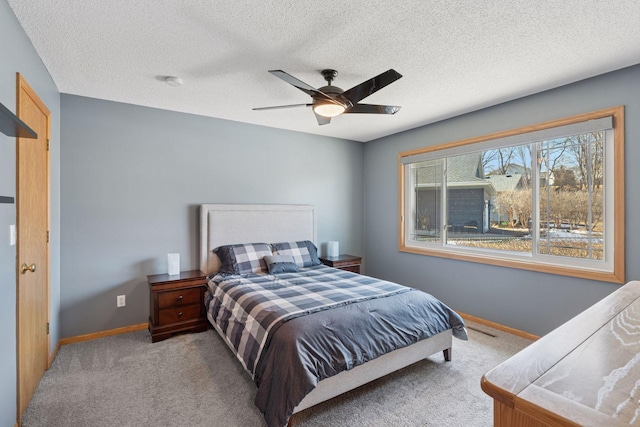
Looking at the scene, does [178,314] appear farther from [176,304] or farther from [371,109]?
[371,109]

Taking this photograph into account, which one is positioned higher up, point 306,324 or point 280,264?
point 280,264

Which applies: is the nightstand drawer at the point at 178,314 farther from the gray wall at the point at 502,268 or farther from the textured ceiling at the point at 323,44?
the gray wall at the point at 502,268

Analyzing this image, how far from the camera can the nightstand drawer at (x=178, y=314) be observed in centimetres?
318

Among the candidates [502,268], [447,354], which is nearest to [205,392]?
[447,354]

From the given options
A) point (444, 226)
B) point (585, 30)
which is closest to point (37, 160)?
point (585, 30)

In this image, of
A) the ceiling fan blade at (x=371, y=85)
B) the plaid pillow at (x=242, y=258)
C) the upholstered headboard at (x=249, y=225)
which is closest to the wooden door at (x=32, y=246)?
the upholstered headboard at (x=249, y=225)

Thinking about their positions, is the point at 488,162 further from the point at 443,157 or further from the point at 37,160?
the point at 37,160

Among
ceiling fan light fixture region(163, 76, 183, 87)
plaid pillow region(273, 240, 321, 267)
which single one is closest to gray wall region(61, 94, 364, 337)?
plaid pillow region(273, 240, 321, 267)

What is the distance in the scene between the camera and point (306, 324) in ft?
6.68

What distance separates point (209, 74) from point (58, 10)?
105cm

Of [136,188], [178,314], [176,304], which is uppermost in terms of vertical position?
[136,188]

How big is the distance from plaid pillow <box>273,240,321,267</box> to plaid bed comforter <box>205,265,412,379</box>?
389 millimetres

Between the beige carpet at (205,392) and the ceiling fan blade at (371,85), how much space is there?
7.48 ft

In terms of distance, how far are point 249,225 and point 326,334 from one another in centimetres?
234
